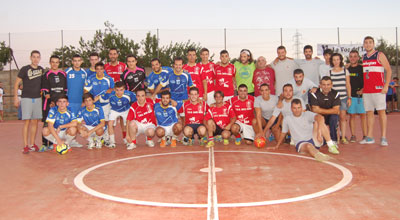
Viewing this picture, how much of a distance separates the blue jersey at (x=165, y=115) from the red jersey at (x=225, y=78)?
4.51 feet

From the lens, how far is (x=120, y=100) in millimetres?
7375

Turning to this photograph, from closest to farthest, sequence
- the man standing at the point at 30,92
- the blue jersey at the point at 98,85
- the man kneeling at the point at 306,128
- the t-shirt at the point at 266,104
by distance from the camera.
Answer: the man kneeling at the point at 306,128
the man standing at the point at 30,92
the t-shirt at the point at 266,104
the blue jersey at the point at 98,85

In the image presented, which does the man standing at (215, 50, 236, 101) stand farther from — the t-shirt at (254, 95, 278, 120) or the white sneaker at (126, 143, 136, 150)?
the white sneaker at (126, 143, 136, 150)

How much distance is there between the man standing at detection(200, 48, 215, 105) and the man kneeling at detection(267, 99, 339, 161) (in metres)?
2.44

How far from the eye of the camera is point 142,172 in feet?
15.3

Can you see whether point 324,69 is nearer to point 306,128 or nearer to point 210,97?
point 306,128

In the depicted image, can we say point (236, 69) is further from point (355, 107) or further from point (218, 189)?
point (218, 189)

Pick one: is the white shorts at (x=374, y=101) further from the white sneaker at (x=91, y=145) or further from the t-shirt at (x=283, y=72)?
the white sneaker at (x=91, y=145)

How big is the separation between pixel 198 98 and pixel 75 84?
2710mm

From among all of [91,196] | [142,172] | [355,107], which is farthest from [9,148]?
[355,107]

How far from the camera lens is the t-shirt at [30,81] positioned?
6793mm

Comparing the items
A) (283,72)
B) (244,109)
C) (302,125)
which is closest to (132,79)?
(244,109)

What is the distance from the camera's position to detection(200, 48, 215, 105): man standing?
7.90 meters

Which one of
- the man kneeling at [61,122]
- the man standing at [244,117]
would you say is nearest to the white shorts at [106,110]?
the man kneeling at [61,122]
